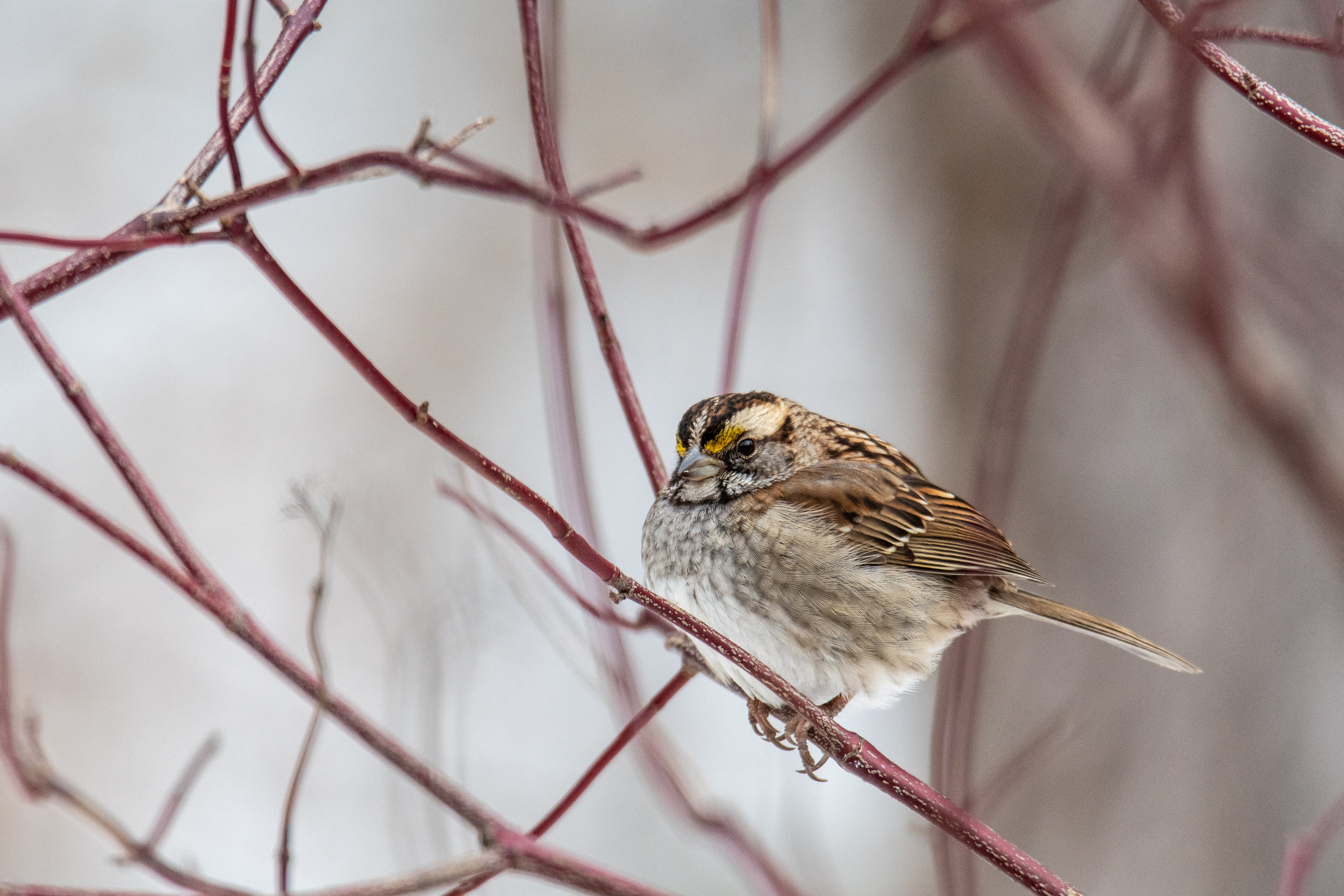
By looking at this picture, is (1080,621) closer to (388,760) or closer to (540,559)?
(540,559)

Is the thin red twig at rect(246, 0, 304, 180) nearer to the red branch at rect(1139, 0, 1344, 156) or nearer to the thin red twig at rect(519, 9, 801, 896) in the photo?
the thin red twig at rect(519, 9, 801, 896)

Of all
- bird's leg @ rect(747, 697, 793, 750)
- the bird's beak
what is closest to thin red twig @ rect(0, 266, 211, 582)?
bird's leg @ rect(747, 697, 793, 750)

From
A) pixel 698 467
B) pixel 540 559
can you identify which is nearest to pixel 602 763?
pixel 540 559

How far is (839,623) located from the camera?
2.88 meters

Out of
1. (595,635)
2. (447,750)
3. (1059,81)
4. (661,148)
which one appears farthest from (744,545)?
(661,148)

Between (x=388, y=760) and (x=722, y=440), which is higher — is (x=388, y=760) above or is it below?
below

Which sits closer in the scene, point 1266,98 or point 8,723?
point 1266,98

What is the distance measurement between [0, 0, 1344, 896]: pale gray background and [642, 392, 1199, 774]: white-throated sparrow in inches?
16.8

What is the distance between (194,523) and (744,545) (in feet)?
14.8

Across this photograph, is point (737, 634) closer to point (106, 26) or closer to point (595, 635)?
point (595, 635)

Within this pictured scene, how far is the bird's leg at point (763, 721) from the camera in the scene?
2.73 m

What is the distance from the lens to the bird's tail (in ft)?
9.27

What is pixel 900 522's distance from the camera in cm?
323

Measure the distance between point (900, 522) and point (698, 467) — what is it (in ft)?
1.97
